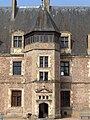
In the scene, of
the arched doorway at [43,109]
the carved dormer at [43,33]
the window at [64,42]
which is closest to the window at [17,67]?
the carved dormer at [43,33]

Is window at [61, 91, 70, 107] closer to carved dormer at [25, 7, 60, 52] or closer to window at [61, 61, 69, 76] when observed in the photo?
window at [61, 61, 69, 76]

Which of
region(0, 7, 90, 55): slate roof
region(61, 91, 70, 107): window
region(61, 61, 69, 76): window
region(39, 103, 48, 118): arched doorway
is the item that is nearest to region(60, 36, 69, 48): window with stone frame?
region(0, 7, 90, 55): slate roof

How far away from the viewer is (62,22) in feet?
111

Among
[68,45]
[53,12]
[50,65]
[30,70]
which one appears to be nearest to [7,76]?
[30,70]

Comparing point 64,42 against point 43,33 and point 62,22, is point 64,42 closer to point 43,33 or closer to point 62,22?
point 62,22

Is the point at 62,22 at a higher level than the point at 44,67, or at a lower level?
higher

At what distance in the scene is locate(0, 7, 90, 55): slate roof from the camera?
31984 mm

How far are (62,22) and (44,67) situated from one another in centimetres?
694

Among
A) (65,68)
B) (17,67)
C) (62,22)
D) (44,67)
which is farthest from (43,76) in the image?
(62,22)

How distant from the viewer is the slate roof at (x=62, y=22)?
31984mm

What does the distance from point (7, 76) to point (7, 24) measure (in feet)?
19.7

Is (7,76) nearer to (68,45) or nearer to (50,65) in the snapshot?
(50,65)

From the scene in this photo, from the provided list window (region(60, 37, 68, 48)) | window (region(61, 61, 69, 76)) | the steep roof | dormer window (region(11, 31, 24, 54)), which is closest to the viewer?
the steep roof

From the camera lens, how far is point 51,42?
29188 millimetres
